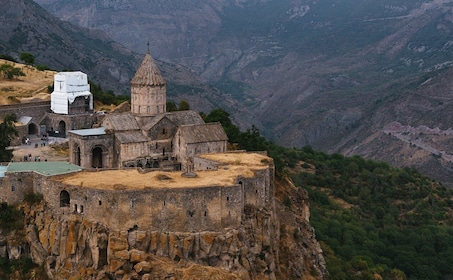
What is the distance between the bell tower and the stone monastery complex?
76 millimetres

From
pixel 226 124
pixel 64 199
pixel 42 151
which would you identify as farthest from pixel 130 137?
pixel 226 124

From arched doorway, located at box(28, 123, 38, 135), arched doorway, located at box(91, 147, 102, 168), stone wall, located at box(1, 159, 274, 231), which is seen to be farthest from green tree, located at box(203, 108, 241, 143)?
stone wall, located at box(1, 159, 274, 231)

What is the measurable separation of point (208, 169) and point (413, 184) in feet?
178

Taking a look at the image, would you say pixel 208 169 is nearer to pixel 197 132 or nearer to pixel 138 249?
pixel 197 132

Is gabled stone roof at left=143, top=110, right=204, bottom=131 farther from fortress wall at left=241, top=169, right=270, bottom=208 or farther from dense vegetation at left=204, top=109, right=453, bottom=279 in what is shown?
fortress wall at left=241, top=169, right=270, bottom=208

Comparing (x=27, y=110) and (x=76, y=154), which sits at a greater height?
(x=27, y=110)

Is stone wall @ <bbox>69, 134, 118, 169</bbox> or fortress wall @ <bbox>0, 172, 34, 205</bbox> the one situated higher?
A: stone wall @ <bbox>69, 134, 118, 169</bbox>

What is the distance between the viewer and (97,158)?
54.1 meters

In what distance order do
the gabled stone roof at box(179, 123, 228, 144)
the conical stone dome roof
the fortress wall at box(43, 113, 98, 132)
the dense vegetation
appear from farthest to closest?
the dense vegetation < the fortress wall at box(43, 113, 98, 132) < the conical stone dome roof < the gabled stone roof at box(179, 123, 228, 144)

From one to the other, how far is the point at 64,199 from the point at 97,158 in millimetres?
11316

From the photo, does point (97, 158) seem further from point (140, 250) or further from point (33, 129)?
point (140, 250)

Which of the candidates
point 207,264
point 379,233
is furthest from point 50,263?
point 379,233

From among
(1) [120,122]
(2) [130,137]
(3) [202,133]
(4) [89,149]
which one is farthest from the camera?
(1) [120,122]

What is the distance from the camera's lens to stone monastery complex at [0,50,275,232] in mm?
41219
